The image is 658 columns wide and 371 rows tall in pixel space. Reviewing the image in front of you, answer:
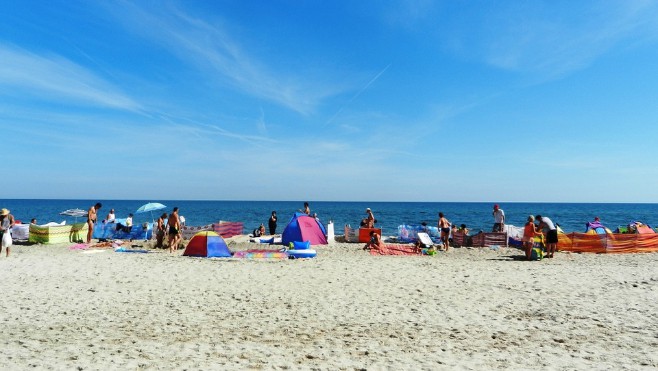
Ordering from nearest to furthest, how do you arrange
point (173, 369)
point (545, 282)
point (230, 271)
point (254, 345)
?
1. point (173, 369)
2. point (254, 345)
3. point (545, 282)
4. point (230, 271)

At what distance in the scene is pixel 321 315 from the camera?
314 inches

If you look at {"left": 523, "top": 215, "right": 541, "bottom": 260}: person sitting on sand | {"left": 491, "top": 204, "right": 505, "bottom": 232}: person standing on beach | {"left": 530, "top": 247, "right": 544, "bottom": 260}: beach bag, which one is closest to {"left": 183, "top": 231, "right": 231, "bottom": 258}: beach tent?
{"left": 523, "top": 215, "right": 541, "bottom": 260}: person sitting on sand

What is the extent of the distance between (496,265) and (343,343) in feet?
30.5

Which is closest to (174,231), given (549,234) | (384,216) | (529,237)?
(529,237)

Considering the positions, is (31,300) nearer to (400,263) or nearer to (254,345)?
(254,345)

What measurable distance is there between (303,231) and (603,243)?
1307cm

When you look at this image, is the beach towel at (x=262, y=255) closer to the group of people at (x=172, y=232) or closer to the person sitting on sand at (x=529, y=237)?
the group of people at (x=172, y=232)

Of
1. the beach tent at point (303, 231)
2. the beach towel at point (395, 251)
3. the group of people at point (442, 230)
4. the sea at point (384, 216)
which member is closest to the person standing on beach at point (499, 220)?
the group of people at point (442, 230)

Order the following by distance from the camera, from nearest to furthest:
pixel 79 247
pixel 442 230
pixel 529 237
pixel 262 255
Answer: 1. pixel 262 255
2. pixel 529 237
3. pixel 79 247
4. pixel 442 230

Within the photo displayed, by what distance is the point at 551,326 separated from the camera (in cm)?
739

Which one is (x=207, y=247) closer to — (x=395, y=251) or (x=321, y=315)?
(x=395, y=251)

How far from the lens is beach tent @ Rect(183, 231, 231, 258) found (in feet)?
48.6

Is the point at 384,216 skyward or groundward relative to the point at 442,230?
groundward

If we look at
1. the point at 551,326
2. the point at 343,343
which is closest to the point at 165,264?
the point at 343,343
